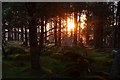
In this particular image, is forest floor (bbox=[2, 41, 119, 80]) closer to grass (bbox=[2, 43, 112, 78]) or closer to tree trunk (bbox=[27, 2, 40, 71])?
grass (bbox=[2, 43, 112, 78])

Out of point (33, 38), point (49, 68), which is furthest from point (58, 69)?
point (33, 38)

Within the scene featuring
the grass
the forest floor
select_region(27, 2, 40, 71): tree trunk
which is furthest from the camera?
select_region(27, 2, 40, 71): tree trunk

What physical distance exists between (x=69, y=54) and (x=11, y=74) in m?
6.42

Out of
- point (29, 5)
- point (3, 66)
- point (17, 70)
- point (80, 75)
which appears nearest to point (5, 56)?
point (3, 66)

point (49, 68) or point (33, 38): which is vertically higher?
point (33, 38)

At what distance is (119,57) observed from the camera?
16844 millimetres

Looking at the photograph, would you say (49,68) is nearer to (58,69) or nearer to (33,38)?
(58,69)

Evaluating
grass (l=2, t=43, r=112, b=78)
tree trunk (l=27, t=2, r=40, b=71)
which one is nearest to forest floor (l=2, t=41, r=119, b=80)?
grass (l=2, t=43, r=112, b=78)

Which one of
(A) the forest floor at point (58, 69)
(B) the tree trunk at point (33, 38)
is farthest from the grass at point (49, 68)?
(B) the tree trunk at point (33, 38)

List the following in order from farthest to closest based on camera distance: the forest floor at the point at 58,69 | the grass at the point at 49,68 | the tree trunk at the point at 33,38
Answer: the tree trunk at the point at 33,38
the grass at the point at 49,68
the forest floor at the point at 58,69

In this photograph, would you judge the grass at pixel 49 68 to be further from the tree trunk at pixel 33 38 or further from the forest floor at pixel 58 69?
the tree trunk at pixel 33 38

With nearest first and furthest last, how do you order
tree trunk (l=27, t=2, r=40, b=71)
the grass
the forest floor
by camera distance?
the forest floor < the grass < tree trunk (l=27, t=2, r=40, b=71)

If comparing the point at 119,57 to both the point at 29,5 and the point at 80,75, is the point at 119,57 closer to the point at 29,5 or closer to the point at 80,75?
the point at 80,75

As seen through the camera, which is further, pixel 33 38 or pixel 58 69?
pixel 58 69
